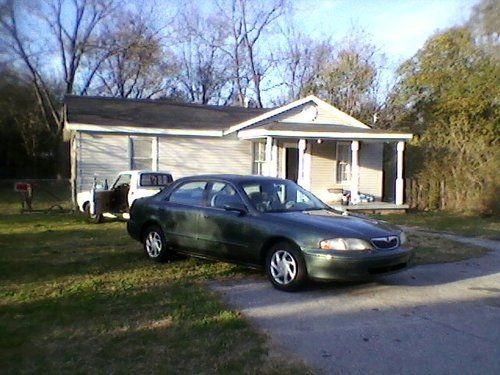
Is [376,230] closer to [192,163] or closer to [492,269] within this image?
[492,269]

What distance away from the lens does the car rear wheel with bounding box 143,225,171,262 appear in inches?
321

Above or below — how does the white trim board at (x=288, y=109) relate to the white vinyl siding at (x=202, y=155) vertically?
above

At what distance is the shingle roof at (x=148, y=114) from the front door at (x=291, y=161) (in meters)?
2.54

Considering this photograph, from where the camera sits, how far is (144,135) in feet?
61.9

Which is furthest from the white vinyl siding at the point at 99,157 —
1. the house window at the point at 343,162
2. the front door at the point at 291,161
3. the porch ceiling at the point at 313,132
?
the house window at the point at 343,162

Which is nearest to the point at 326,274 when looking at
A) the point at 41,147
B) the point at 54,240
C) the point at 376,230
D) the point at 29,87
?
the point at 376,230

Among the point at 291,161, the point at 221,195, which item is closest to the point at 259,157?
the point at 291,161

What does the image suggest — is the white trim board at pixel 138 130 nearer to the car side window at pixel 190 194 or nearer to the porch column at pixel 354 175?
the porch column at pixel 354 175

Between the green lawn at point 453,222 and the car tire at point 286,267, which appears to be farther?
the green lawn at point 453,222

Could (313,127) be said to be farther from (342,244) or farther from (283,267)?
(342,244)

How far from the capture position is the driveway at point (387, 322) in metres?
4.30

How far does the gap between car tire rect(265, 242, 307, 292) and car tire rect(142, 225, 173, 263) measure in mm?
2122

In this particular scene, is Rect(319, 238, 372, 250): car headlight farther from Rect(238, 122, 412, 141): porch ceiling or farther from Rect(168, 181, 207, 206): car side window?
Rect(238, 122, 412, 141): porch ceiling

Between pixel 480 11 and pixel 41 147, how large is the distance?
27124 mm
